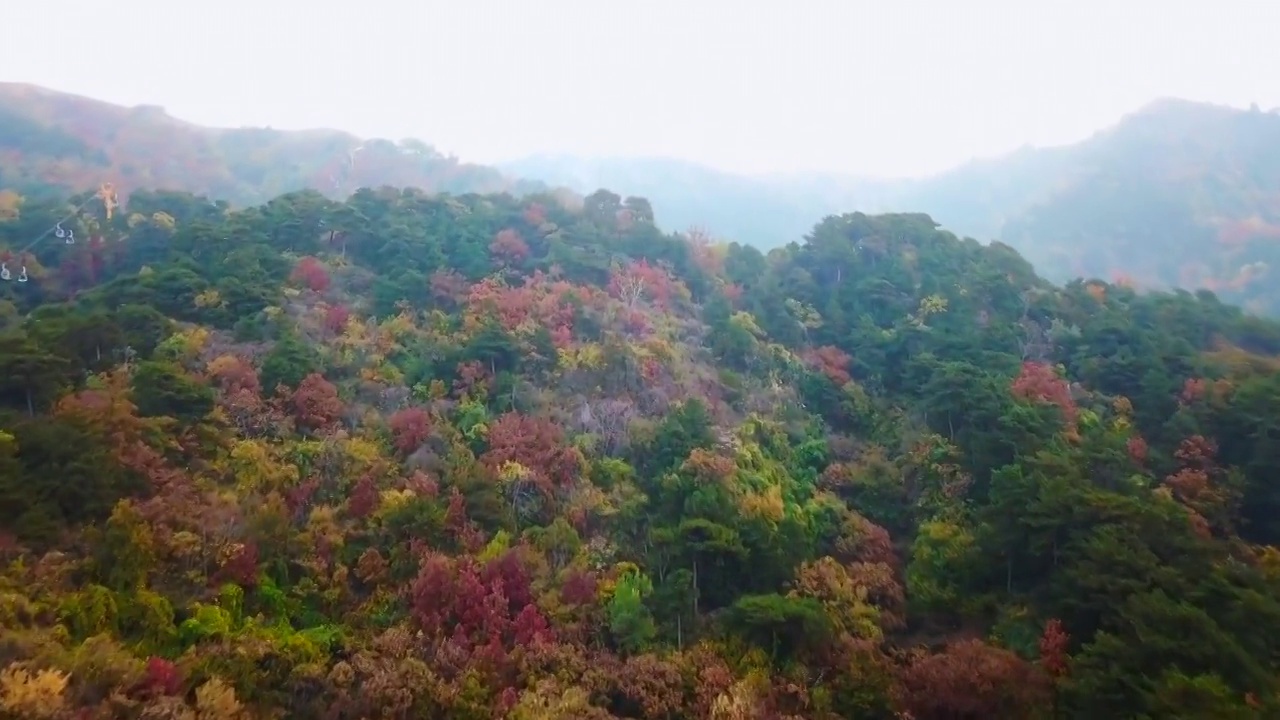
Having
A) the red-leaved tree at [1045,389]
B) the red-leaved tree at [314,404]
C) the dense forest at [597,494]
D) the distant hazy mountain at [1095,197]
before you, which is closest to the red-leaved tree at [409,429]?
the dense forest at [597,494]

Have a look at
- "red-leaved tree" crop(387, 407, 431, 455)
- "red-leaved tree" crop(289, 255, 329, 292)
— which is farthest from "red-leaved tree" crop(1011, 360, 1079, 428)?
"red-leaved tree" crop(289, 255, 329, 292)

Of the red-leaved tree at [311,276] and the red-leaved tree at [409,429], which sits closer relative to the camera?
the red-leaved tree at [409,429]

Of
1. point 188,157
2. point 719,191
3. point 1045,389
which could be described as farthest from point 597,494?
point 719,191

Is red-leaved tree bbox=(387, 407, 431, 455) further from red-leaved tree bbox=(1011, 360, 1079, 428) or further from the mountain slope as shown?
the mountain slope

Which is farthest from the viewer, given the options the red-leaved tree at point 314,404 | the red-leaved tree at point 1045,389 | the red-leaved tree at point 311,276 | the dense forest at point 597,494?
the red-leaved tree at point 311,276

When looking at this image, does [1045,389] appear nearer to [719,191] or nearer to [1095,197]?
[1095,197]

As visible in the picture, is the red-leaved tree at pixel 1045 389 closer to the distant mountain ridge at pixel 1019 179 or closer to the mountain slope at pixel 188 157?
the distant mountain ridge at pixel 1019 179

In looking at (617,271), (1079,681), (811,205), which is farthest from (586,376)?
(811,205)
